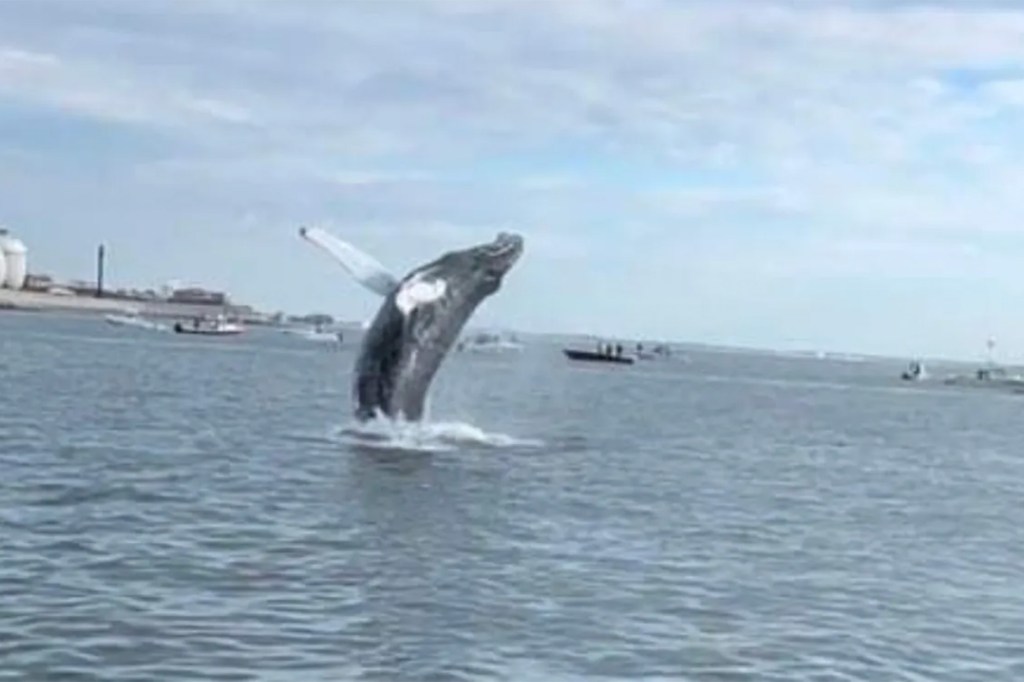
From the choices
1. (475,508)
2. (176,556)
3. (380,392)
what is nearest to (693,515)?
(475,508)

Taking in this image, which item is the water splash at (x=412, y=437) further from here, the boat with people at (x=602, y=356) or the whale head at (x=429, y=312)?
the boat with people at (x=602, y=356)

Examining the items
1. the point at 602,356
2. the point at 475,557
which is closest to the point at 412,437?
the point at 475,557

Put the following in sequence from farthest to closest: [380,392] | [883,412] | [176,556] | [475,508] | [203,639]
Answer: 1. [883,412]
2. [380,392]
3. [475,508]
4. [176,556]
5. [203,639]

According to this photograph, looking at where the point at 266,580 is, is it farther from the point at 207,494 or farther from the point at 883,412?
the point at 883,412

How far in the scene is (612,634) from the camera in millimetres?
16500

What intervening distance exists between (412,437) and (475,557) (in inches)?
547

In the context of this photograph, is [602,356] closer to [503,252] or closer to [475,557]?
[503,252]

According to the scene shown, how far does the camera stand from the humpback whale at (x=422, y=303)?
3120cm

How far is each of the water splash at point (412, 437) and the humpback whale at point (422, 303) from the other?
1903mm

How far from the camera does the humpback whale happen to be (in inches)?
1228

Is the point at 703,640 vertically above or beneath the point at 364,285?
beneath

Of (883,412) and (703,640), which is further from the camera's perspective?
(883,412)

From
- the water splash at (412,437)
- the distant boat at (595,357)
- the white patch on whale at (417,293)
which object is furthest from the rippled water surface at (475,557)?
the distant boat at (595,357)

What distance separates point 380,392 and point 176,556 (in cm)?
1441
